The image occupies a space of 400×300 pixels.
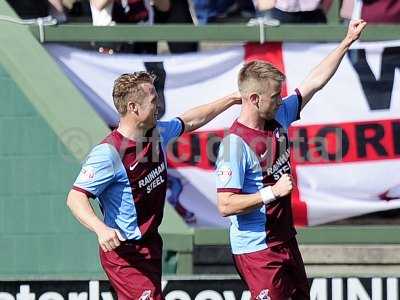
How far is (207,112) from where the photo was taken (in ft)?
24.9

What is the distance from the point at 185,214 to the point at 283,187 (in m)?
2.68

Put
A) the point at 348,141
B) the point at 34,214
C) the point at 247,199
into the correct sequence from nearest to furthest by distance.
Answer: the point at 247,199
the point at 348,141
the point at 34,214

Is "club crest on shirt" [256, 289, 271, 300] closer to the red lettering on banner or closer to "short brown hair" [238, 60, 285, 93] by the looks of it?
"short brown hair" [238, 60, 285, 93]

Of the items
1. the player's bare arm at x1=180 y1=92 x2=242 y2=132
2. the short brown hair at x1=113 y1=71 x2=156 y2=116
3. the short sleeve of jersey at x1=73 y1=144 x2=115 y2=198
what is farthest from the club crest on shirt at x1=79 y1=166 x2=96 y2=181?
the player's bare arm at x1=180 y1=92 x2=242 y2=132

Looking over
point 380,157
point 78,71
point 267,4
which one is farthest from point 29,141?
point 380,157

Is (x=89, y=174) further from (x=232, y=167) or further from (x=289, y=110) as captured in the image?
(x=289, y=110)

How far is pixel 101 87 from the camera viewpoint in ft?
30.2

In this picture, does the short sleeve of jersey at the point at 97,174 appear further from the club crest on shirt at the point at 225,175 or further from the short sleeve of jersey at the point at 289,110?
the short sleeve of jersey at the point at 289,110

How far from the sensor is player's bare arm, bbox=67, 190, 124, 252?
21.6 ft

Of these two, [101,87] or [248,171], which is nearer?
[248,171]

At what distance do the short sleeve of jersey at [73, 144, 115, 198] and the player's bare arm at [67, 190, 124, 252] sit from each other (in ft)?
0.17

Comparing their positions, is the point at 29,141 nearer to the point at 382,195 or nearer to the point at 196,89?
the point at 196,89

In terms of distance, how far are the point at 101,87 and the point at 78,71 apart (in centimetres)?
21

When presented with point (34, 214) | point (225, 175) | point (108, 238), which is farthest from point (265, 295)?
point (34, 214)
